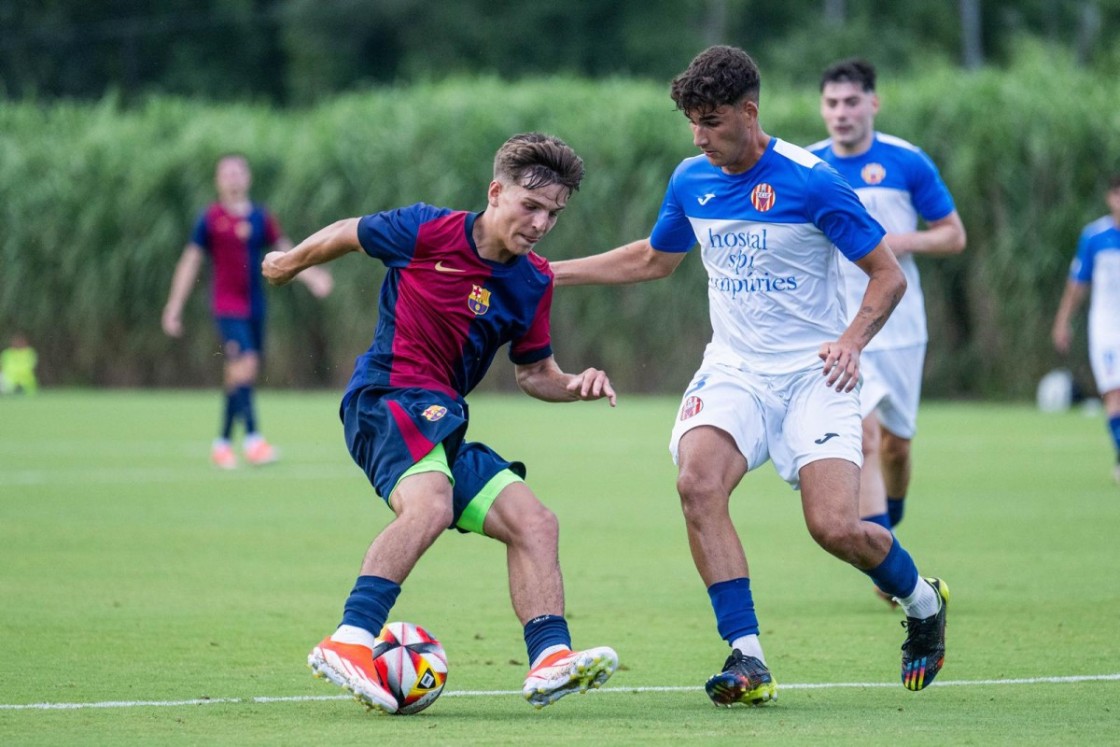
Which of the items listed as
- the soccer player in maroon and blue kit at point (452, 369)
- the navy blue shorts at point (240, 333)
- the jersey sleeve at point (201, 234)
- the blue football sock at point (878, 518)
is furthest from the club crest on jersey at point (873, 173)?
the jersey sleeve at point (201, 234)

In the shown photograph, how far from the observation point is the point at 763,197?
6.62 m

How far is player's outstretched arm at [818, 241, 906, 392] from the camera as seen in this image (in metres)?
6.31

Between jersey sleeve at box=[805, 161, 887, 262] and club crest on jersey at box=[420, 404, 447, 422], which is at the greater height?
jersey sleeve at box=[805, 161, 887, 262]

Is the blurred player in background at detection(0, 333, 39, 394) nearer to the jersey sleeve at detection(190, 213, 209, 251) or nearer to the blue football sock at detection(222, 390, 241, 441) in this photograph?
the jersey sleeve at detection(190, 213, 209, 251)

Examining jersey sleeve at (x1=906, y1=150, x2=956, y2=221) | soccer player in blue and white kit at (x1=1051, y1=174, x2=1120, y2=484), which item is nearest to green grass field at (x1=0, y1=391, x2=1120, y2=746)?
soccer player in blue and white kit at (x1=1051, y1=174, x2=1120, y2=484)

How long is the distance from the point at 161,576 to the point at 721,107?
4.31m

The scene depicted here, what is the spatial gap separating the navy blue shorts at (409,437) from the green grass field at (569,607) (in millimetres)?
739

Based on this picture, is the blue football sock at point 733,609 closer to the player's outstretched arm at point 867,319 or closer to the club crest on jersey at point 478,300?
the player's outstretched arm at point 867,319

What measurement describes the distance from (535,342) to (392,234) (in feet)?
2.14

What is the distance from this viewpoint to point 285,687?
643 cm

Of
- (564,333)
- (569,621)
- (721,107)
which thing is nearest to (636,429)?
(564,333)

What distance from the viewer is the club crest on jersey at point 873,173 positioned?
29.6ft

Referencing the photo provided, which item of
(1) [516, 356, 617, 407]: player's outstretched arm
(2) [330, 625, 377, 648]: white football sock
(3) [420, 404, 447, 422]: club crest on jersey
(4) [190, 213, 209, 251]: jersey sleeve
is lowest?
(2) [330, 625, 377, 648]: white football sock

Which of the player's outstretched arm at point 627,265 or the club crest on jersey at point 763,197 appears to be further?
the player's outstretched arm at point 627,265
